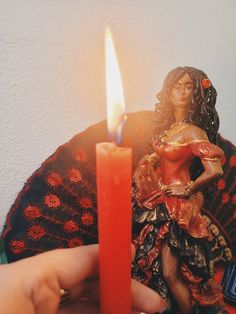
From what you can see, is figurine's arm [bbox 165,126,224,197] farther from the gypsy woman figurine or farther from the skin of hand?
the skin of hand

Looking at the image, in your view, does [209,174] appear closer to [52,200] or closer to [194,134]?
[194,134]

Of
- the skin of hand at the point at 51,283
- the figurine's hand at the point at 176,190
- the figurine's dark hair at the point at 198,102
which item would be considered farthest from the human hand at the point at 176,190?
the skin of hand at the point at 51,283

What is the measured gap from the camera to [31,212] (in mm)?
770

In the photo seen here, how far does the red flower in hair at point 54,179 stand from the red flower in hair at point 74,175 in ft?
0.09

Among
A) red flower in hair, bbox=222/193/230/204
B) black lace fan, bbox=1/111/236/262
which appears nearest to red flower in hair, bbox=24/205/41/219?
black lace fan, bbox=1/111/236/262

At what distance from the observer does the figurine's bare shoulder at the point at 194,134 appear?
627 millimetres

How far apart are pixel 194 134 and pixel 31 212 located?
408 mm

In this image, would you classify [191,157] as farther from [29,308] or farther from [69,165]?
[29,308]

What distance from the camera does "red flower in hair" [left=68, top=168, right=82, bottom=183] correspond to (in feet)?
2.61

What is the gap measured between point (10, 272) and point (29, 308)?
43mm

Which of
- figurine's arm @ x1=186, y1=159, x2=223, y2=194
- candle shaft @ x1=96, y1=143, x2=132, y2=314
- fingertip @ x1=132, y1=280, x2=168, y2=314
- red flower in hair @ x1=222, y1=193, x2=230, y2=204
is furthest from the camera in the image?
red flower in hair @ x1=222, y1=193, x2=230, y2=204

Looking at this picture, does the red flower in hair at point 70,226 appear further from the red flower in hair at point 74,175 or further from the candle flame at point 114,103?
the candle flame at point 114,103

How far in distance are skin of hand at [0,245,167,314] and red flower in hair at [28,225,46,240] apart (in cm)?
31

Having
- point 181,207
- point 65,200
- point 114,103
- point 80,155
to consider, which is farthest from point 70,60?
point 114,103
